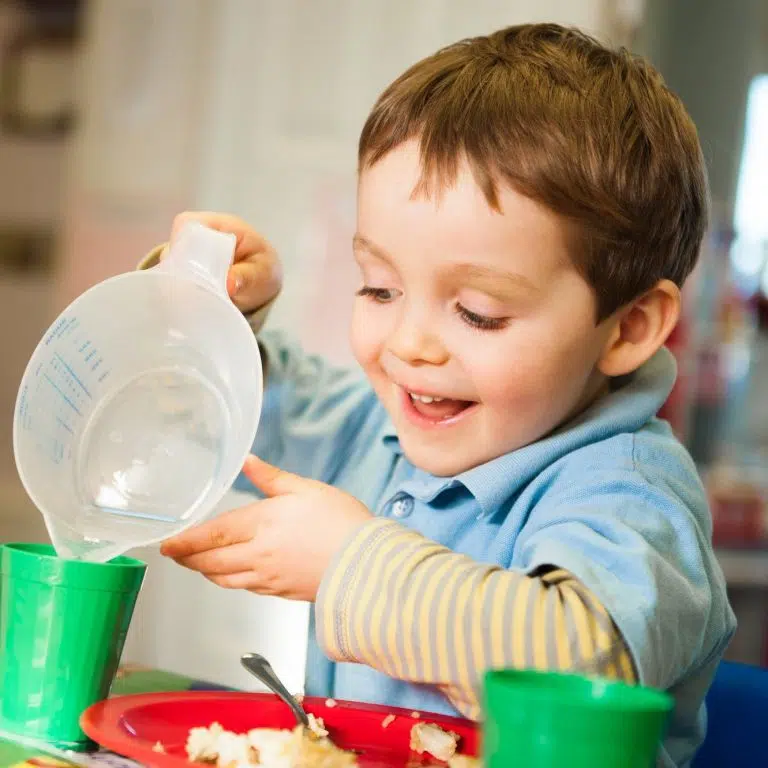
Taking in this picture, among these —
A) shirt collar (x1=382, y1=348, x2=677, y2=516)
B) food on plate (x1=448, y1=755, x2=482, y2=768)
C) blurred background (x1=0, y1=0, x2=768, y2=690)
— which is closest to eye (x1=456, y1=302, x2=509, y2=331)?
shirt collar (x1=382, y1=348, x2=677, y2=516)

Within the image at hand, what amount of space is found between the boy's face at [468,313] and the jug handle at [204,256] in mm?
132

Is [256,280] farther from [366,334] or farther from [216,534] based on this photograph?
[216,534]

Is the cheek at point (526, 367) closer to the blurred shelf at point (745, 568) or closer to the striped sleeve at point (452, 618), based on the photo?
the striped sleeve at point (452, 618)

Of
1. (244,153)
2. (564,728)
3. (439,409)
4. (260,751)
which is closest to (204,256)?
(439,409)

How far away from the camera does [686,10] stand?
4.26 m

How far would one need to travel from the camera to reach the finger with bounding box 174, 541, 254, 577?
0.83 meters

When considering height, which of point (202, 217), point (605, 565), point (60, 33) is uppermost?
point (60, 33)

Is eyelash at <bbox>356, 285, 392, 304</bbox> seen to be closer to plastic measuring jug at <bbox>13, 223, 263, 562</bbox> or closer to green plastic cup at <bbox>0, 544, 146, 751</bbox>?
plastic measuring jug at <bbox>13, 223, 263, 562</bbox>

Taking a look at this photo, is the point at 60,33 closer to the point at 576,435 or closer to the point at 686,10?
the point at 686,10

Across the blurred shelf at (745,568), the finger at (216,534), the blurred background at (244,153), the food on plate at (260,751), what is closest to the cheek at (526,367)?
the finger at (216,534)

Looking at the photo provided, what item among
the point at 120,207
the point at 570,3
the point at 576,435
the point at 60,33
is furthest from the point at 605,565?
the point at 60,33

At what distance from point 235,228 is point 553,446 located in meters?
0.36

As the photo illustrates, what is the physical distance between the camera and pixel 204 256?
84 centimetres

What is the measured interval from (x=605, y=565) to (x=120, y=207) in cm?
282
